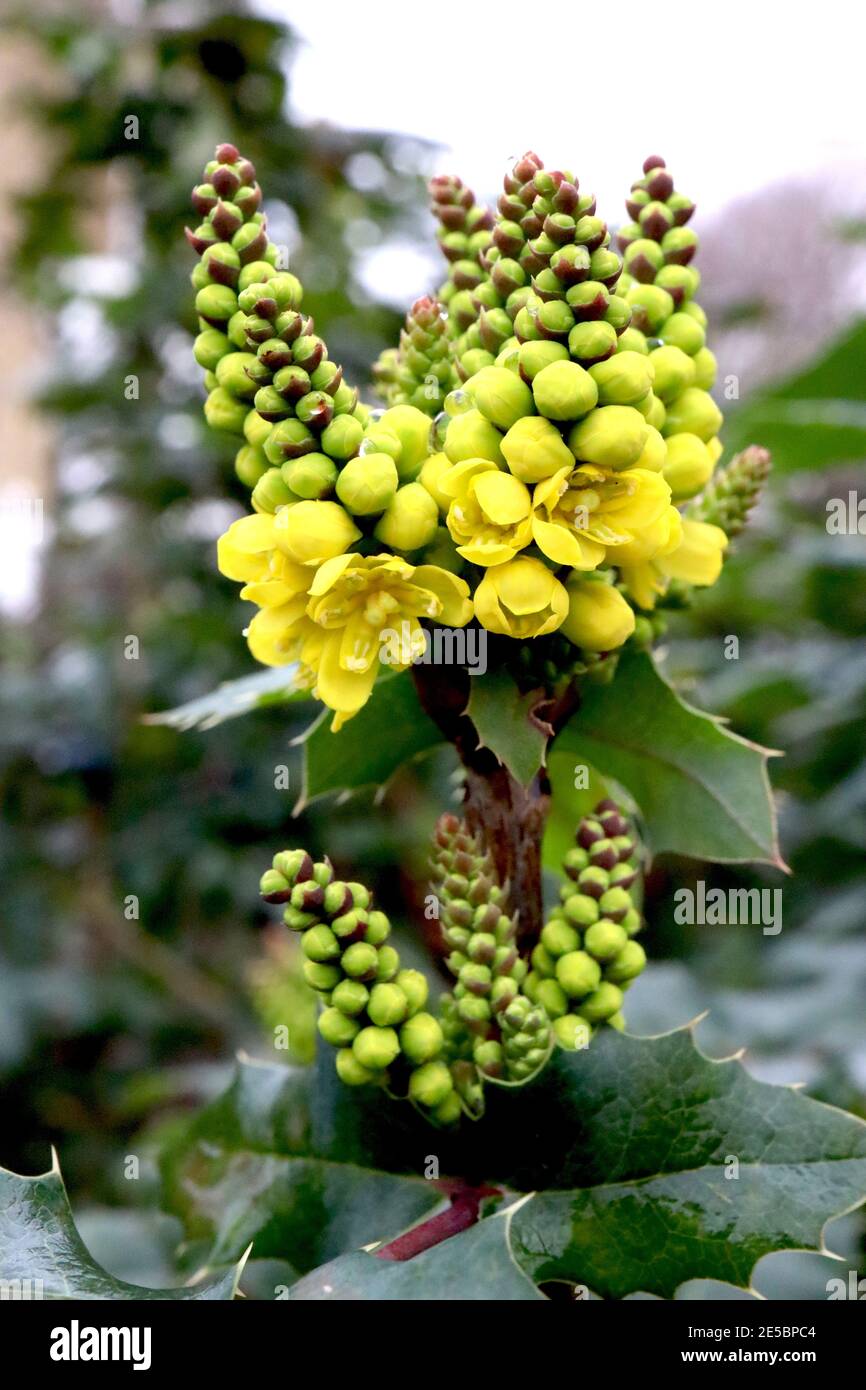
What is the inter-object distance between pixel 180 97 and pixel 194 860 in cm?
220

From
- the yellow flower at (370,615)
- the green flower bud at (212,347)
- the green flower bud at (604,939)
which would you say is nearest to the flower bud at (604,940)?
the green flower bud at (604,939)

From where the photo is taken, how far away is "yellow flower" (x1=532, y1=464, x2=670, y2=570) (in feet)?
2.40

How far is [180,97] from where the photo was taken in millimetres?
3631

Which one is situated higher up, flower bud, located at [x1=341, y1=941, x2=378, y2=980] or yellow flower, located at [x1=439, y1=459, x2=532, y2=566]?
yellow flower, located at [x1=439, y1=459, x2=532, y2=566]

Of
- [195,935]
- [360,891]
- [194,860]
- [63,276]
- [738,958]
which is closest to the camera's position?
[360,891]

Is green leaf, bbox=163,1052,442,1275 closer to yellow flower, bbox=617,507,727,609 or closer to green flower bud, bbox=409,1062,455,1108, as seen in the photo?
green flower bud, bbox=409,1062,455,1108

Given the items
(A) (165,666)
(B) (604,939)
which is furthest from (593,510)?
(A) (165,666)

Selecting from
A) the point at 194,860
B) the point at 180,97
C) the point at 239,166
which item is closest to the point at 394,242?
the point at 180,97

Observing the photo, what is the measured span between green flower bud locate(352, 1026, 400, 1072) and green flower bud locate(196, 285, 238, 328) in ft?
1.53

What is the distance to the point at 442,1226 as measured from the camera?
0.82 m

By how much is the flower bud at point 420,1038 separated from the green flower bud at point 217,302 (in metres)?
0.47

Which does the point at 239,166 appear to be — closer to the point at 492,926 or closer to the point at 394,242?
the point at 492,926

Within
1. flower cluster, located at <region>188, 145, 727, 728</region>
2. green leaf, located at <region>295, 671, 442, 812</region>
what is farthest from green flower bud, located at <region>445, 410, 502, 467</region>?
green leaf, located at <region>295, 671, 442, 812</region>

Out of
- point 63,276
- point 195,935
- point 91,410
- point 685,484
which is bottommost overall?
point 195,935
